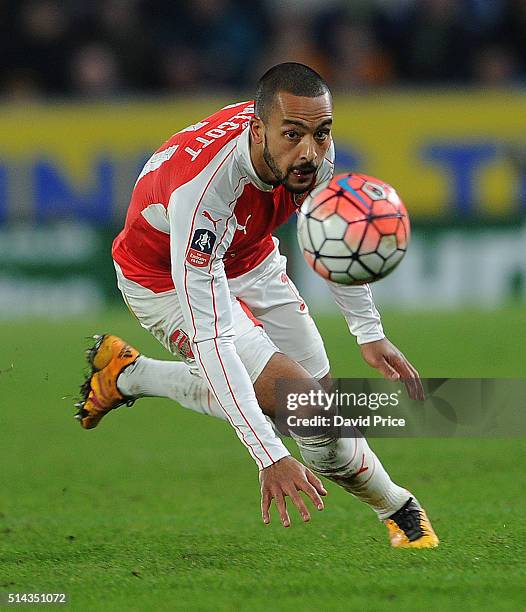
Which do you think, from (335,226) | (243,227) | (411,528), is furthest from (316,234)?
(411,528)

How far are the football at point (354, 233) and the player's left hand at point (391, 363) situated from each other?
0.62 metres

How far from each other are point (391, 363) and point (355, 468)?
465mm

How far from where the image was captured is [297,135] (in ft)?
15.0

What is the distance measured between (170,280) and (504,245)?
7983 millimetres

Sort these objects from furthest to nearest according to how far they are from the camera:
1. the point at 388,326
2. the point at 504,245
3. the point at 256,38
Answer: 1. the point at 256,38
2. the point at 504,245
3. the point at 388,326

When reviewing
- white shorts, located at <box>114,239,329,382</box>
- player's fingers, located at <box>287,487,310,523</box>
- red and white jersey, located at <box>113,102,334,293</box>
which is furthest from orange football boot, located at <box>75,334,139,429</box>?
player's fingers, located at <box>287,487,310,523</box>

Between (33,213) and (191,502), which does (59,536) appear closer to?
(191,502)

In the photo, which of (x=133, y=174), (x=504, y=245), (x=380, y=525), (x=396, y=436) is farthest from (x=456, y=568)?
(x=133, y=174)

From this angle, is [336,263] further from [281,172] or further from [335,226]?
[281,172]

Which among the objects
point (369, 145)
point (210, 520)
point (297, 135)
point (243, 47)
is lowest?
point (210, 520)

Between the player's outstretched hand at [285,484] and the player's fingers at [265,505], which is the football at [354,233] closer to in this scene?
the player's outstretched hand at [285,484]

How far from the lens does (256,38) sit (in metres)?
14.5

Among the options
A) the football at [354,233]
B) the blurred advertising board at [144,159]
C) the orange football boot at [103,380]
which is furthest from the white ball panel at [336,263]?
the blurred advertising board at [144,159]

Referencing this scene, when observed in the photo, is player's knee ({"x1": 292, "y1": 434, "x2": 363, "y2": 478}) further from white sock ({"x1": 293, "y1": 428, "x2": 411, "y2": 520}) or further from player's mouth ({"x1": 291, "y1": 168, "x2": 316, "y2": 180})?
player's mouth ({"x1": 291, "y1": 168, "x2": 316, "y2": 180})
